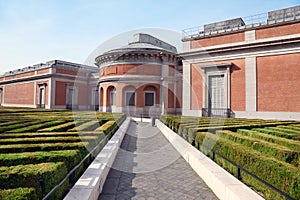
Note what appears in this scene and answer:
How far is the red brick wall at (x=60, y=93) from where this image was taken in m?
31.8

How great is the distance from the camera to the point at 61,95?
32469 mm

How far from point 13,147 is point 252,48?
16.3m

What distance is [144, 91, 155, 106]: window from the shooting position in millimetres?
26125

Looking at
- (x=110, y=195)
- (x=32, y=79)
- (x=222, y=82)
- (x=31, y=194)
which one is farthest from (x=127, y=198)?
(x=32, y=79)

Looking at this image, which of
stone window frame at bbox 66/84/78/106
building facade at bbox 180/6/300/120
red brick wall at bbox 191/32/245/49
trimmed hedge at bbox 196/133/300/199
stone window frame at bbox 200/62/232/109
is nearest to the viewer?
trimmed hedge at bbox 196/133/300/199

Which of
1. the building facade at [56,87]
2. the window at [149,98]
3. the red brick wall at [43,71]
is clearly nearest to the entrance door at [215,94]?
the window at [149,98]

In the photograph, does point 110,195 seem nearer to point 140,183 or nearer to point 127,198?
point 127,198

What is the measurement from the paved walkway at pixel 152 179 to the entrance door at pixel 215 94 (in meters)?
11.7

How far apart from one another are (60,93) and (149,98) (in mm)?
14324

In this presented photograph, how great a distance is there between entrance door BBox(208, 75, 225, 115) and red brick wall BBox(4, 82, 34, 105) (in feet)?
94.0

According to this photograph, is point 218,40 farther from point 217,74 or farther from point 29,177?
point 29,177

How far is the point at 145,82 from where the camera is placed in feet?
84.5

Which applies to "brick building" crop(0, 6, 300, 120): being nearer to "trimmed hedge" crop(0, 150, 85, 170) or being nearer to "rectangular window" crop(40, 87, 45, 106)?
"rectangular window" crop(40, 87, 45, 106)

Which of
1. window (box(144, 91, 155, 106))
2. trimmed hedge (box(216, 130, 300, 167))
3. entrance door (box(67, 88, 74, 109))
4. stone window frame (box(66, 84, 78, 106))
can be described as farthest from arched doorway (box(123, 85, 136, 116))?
trimmed hedge (box(216, 130, 300, 167))
